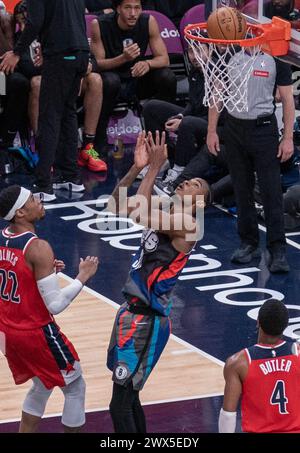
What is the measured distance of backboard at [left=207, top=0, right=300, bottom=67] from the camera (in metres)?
8.20

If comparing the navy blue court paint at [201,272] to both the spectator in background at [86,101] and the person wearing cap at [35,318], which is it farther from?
the person wearing cap at [35,318]

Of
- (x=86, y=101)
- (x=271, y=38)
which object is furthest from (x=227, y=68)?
(x=86, y=101)

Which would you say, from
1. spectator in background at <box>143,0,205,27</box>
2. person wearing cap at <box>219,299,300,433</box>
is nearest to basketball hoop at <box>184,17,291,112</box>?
person wearing cap at <box>219,299,300,433</box>

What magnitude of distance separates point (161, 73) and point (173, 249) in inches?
268

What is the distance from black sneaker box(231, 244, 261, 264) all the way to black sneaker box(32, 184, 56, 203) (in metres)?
2.50

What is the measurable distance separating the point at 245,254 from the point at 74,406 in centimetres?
391

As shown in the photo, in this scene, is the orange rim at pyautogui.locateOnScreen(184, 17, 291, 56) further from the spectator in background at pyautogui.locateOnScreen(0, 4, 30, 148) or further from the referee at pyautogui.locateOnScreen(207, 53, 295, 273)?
the spectator in background at pyautogui.locateOnScreen(0, 4, 30, 148)

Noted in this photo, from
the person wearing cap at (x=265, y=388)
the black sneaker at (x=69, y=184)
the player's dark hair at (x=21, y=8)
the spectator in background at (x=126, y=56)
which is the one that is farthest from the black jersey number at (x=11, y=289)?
the spectator in background at (x=126, y=56)

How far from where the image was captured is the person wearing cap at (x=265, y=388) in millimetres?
6238

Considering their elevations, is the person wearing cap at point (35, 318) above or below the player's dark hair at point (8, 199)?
below

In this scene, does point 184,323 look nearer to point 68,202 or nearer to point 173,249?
point 173,249

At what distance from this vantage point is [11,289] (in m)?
7.25

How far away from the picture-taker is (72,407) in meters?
7.29

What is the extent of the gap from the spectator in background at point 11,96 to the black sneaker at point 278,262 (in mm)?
3936
